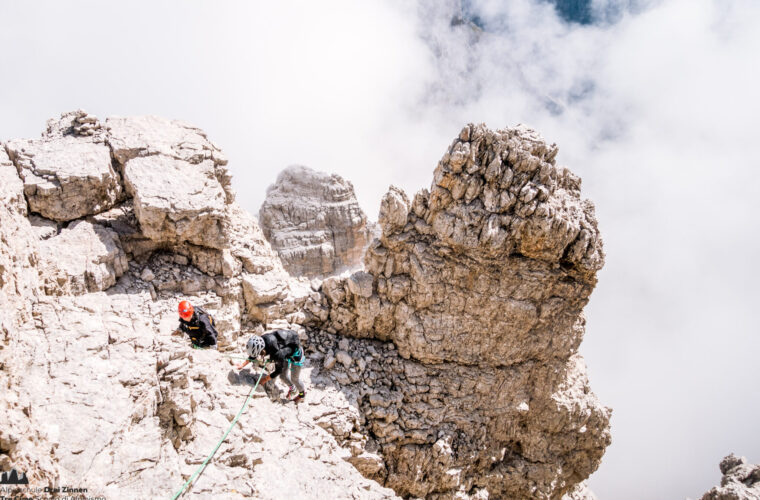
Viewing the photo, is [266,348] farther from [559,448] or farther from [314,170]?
[314,170]

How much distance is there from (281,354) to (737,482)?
17.1 m

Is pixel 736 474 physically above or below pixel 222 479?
above

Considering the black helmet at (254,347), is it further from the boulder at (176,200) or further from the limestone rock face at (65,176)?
the limestone rock face at (65,176)

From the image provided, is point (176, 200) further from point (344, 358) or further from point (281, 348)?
point (344, 358)

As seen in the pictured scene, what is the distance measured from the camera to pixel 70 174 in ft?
27.2

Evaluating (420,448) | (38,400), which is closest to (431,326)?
(420,448)

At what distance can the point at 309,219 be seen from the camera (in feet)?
74.7

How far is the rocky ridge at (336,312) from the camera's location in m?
6.35

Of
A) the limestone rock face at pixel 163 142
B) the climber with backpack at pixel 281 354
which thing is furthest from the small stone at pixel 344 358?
the limestone rock face at pixel 163 142

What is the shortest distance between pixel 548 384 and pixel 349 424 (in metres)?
5.81

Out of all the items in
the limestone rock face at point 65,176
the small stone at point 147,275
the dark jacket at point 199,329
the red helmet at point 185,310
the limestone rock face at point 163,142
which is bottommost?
the dark jacket at point 199,329

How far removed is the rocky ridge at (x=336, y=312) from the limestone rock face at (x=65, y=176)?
0.12 ft

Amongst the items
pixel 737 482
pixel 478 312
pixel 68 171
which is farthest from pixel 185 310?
pixel 737 482

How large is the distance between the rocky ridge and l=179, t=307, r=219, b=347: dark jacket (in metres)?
0.33
